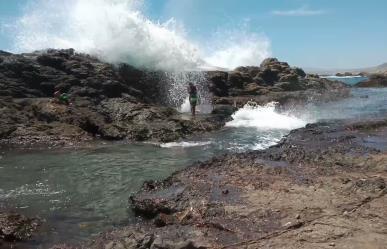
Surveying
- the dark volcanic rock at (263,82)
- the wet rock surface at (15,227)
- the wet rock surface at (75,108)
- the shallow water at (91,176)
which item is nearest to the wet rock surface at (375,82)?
the dark volcanic rock at (263,82)

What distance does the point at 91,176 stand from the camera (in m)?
13.9

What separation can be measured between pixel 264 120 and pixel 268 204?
1741cm

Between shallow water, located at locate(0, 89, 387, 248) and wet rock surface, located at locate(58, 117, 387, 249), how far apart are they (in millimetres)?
1035

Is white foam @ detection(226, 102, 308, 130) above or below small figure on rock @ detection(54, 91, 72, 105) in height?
below

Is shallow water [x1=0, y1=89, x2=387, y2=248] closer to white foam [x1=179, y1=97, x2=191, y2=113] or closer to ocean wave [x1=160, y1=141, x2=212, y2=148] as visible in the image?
ocean wave [x1=160, y1=141, x2=212, y2=148]

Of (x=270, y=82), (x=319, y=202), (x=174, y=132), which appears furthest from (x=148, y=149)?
(x=270, y=82)

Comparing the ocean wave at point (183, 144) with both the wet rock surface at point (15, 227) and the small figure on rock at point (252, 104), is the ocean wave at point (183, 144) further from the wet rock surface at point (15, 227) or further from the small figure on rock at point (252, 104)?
the small figure on rock at point (252, 104)

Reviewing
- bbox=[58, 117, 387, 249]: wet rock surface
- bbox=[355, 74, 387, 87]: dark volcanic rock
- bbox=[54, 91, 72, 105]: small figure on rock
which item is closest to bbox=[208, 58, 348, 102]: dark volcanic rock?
bbox=[355, 74, 387, 87]: dark volcanic rock

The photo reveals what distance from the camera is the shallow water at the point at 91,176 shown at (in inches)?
395

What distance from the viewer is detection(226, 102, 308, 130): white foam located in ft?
80.9

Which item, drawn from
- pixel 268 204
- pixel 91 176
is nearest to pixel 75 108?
pixel 91 176

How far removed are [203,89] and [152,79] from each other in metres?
5.12

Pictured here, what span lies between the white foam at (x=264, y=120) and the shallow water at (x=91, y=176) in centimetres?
199

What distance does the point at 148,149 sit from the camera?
17.9m
